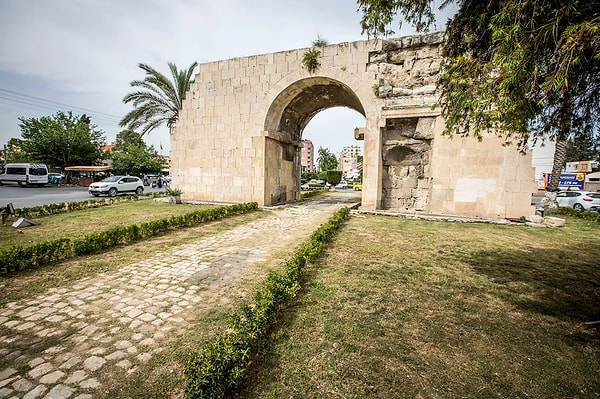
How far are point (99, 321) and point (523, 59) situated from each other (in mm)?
5606

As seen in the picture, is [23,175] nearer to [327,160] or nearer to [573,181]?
[327,160]

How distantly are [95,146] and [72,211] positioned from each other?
28.5 m

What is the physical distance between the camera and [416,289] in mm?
4293

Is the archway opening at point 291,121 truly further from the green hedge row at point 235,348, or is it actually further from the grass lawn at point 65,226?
the green hedge row at point 235,348

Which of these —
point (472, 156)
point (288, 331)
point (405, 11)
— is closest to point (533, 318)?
point (288, 331)

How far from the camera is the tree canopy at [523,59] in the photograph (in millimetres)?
2574

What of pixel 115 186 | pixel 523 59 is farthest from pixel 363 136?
pixel 115 186

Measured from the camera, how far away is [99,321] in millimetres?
3359

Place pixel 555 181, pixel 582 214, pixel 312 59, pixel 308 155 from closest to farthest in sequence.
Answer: pixel 582 214, pixel 312 59, pixel 555 181, pixel 308 155

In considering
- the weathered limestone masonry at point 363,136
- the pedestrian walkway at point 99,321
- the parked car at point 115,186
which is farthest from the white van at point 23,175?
the pedestrian walkway at point 99,321

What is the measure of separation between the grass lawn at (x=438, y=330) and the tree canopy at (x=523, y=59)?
2.46 metres

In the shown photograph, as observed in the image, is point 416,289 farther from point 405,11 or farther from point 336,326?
point 405,11

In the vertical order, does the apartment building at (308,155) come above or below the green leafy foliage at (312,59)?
above

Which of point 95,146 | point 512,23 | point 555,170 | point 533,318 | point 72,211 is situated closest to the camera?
point 512,23
